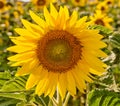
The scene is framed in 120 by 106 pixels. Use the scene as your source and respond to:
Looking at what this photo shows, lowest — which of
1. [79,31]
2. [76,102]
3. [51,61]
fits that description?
[76,102]

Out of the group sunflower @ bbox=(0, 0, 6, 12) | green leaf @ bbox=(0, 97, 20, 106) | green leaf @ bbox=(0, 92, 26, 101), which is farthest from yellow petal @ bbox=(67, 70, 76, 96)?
sunflower @ bbox=(0, 0, 6, 12)

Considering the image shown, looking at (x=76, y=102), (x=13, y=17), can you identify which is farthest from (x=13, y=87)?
(x=13, y=17)

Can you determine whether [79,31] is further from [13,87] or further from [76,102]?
[76,102]

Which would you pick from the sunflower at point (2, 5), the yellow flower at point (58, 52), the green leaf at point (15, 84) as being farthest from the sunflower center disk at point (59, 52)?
the sunflower at point (2, 5)

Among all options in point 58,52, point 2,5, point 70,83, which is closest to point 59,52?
point 58,52

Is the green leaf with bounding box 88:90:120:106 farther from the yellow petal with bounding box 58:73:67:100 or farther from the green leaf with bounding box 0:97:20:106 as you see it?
the green leaf with bounding box 0:97:20:106

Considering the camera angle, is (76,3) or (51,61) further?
(76,3)

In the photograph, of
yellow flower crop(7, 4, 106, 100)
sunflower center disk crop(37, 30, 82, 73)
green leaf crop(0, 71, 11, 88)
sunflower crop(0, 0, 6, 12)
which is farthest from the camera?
sunflower crop(0, 0, 6, 12)

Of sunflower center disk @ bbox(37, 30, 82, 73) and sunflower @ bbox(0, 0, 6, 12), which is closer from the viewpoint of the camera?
sunflower center disk @ bbox(37, 30, 82, 73)
